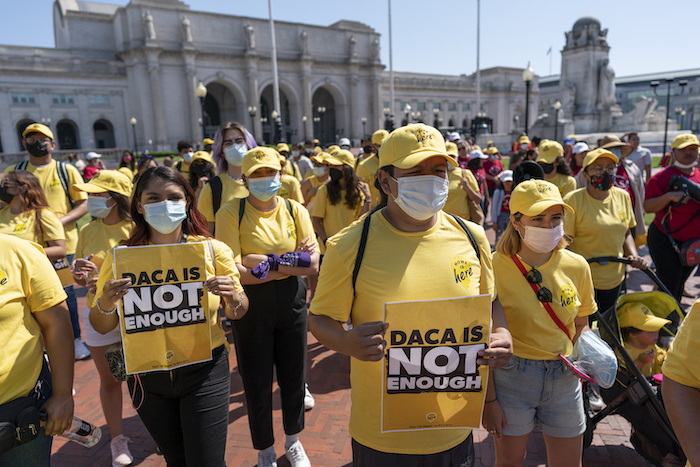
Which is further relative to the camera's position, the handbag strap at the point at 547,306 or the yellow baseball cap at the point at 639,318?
the yellow baseball cap at the point at 639,318

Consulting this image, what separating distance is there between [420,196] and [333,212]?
156 inches

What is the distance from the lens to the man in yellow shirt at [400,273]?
2.10 metres

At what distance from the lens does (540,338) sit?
284cm

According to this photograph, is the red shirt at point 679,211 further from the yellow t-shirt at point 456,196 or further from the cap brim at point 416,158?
the cap brim at point 416,158

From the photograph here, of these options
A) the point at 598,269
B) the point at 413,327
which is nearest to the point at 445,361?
the point at 413,327

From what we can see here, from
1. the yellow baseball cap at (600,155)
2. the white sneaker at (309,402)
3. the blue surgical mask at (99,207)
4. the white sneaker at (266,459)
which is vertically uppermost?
the yellow baseball cap at (600,155)

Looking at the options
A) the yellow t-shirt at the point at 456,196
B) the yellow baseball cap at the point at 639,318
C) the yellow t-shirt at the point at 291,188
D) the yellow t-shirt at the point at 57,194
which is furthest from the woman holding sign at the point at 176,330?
the yellow t-shirt at the point at 456,196

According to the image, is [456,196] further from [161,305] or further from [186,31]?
[186,31]

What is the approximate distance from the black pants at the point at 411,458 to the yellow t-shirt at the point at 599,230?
Result: 2.87m

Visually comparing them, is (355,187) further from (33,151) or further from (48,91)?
(48,91)

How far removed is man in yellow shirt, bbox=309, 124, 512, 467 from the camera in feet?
6.90

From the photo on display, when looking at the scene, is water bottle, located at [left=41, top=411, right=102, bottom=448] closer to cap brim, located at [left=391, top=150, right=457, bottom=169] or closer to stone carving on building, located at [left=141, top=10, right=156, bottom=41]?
cap brim, located at [left=391, top=150, right=457, bottom=169]

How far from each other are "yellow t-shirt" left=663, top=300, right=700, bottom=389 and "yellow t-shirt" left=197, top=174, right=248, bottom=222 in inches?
146

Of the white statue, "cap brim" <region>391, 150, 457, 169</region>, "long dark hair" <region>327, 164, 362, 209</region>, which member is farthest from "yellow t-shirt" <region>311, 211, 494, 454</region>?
the white statue
